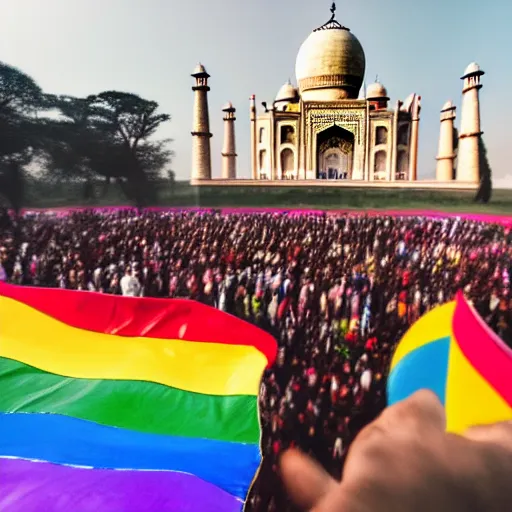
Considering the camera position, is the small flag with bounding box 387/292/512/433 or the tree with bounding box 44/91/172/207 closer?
the small flag with bounding box 387/292/512/433

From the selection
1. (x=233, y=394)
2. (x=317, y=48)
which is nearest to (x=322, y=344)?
(x=233, y=394)

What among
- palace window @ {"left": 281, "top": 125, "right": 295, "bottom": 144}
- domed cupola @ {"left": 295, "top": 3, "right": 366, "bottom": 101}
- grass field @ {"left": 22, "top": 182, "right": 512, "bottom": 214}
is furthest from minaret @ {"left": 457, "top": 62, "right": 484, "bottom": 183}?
palace window @ {"left": 281, "top": 125, "right": 295, "bottom": 144}

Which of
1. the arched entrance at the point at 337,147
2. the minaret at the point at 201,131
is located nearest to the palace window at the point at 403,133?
the arched entrance at the point at 337,147

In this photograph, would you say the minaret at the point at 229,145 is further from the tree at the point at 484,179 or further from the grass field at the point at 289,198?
the tree at the point at 484,179

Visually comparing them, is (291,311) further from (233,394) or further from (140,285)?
(140,285)

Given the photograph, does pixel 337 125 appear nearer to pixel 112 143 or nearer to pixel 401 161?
pixel 401 161

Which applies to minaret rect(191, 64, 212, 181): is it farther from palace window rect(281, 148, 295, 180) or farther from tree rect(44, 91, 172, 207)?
palace window rect(281, 148, 295, 180)
